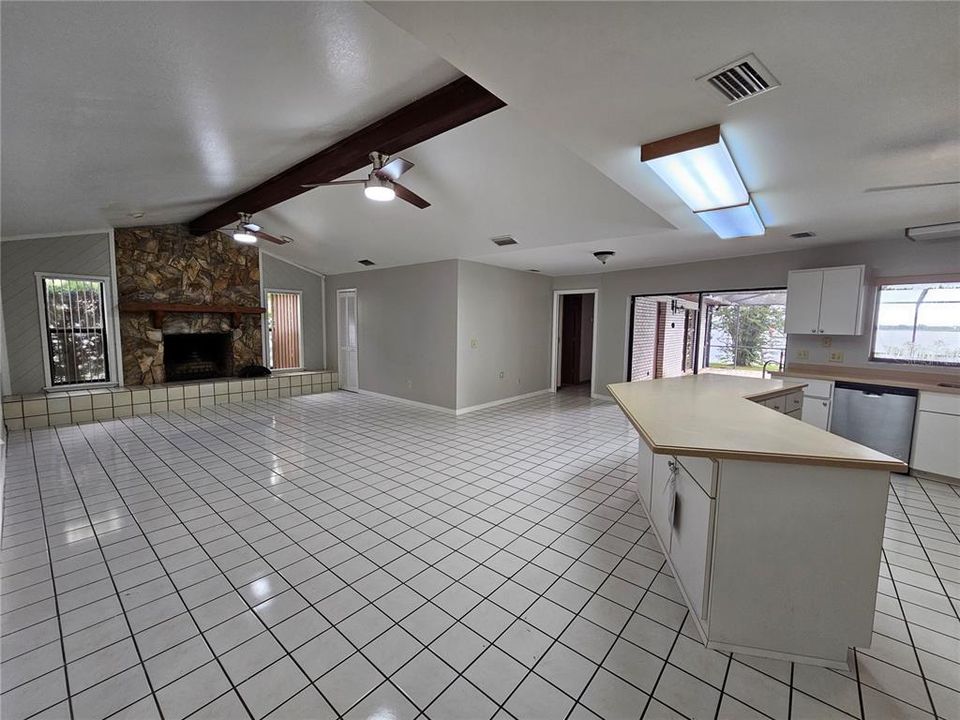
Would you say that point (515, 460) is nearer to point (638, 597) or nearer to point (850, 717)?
point (638, 597)

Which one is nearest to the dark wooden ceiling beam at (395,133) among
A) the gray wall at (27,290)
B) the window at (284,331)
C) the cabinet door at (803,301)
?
the gray wall at (27,290)

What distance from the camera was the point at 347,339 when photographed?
25.7ft

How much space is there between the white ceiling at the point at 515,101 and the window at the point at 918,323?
2.66 ft

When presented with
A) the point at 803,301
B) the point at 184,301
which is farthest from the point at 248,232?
the point at 803,301

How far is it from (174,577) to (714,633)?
2.72 metres

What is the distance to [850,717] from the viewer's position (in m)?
1.38

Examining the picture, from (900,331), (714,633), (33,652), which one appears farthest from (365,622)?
(900,331)

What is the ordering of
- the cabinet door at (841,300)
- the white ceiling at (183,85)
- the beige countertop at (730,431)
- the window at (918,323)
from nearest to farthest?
the beige countertop at (730,431) → the white ceiling at (183,85) → the window at (918,323) → the cabinet door at (841,300)

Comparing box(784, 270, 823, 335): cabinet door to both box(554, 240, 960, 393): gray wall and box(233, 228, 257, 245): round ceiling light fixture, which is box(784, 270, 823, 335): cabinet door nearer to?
box(554, 240, 960, 393): gray wall

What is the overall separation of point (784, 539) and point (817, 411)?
135 inches

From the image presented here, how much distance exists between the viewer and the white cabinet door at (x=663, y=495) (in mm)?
2182

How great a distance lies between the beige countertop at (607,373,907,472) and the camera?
1.55m

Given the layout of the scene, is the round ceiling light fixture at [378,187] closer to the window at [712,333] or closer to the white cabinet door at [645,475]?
the white cabinet door at [645,475]

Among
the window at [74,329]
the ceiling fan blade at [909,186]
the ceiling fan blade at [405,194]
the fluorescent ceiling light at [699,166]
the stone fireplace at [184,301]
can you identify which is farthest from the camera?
the stone fireplace at [184,301]
